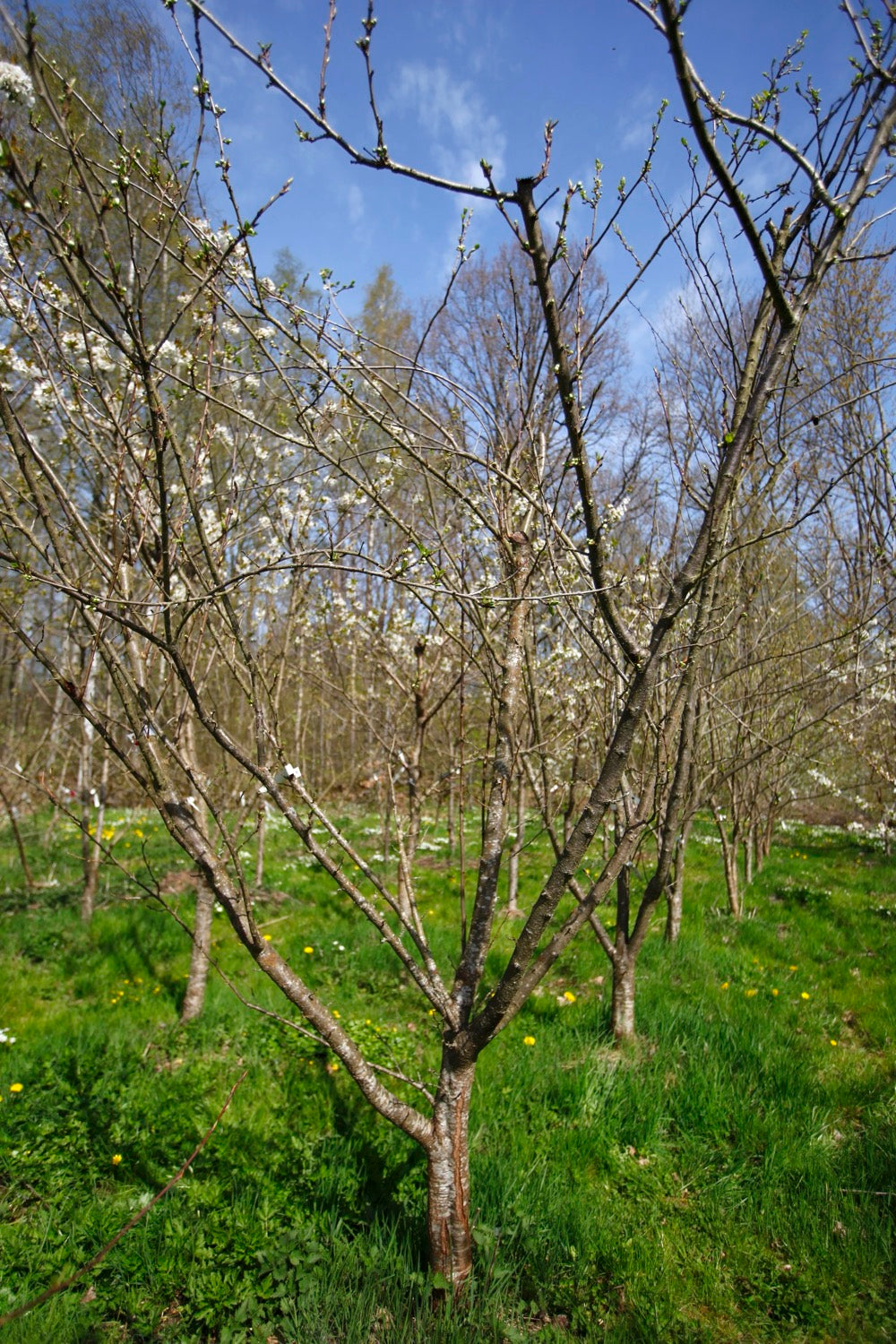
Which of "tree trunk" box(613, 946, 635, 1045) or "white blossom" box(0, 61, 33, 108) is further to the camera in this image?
"tree trunk" box(613, 946, 635, 1045)

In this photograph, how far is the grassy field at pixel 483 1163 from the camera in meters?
2.23

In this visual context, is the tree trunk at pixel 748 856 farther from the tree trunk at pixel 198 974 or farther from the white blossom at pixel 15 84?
the white blossom at pixel 15 84

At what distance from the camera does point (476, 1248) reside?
7.56 ft

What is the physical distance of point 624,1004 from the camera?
3.62m

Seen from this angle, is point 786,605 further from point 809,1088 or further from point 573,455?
point 573,455

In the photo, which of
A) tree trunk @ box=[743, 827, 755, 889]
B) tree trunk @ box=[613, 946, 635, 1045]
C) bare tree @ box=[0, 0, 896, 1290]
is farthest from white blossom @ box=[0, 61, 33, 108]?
tree trunk @ box=[743, 827, 755, 889]

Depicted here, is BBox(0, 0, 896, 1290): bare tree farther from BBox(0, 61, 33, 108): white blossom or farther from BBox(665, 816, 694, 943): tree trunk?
BBox(665, 816, 694, 943): tree trunk

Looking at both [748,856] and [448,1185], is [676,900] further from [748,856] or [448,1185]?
[448,1185]

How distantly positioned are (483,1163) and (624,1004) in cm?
124

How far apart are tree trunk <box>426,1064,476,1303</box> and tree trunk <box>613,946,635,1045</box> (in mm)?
1619

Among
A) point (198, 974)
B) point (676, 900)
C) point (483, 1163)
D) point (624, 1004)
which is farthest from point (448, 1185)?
point (676, 900)

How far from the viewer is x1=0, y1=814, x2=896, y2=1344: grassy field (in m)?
2.23

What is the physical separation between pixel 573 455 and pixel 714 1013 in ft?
10.9

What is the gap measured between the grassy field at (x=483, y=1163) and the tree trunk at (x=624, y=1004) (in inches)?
3.7
